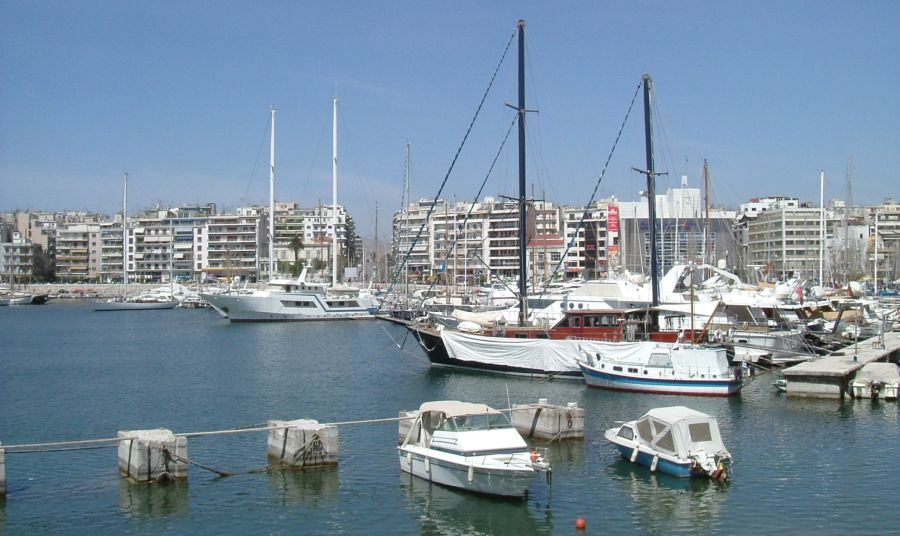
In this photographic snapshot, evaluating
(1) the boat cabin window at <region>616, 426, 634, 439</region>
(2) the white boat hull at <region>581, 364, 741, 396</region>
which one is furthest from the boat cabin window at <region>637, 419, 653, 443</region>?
(2) the white boat hull at <region>581, 364, 741, 396</region>

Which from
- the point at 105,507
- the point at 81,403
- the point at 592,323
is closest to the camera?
the point at 105,507

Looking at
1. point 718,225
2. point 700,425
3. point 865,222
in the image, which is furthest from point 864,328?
point 865,222

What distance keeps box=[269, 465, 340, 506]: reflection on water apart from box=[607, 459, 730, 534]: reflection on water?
7.42m

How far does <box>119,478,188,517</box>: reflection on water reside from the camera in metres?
21.5

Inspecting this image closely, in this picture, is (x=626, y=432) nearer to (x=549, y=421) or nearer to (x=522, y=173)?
(x=549, y=421)

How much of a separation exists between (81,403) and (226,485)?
18.9 m

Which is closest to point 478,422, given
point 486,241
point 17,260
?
point 486,241

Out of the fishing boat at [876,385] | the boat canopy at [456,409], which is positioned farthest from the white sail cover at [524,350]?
the boat canopy at [456,409]

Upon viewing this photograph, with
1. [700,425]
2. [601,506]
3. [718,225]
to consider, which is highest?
[718,225]

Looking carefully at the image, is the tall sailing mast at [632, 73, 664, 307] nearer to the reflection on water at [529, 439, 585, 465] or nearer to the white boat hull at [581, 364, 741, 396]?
the white boat hull at [581, 364, 741, 396]

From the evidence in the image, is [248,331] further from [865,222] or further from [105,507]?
[865,222]

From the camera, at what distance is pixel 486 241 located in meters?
163

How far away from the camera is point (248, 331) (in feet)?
290

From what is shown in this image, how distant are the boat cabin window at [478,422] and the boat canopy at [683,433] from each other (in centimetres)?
480
